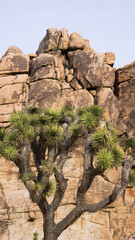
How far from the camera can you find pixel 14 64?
63.3 feet

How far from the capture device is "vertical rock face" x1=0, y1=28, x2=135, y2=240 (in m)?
16.8

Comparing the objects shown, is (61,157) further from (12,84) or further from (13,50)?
(13,50)

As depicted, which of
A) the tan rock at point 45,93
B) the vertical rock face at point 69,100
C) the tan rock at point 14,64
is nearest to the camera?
the vertical rock face at point 69,100

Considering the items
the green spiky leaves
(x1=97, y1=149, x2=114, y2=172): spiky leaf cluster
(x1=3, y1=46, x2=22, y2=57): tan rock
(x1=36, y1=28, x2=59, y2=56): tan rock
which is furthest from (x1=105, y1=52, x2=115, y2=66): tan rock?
the green spiky leaves

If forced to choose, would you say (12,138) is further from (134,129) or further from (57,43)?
(57,43)

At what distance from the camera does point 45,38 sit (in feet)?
69.1

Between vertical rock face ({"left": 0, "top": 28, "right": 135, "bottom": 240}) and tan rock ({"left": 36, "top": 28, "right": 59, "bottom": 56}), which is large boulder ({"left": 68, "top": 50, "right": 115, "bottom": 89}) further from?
tan rock ({"left": 36, "top": 28, "right": 59, "bottom": 56})

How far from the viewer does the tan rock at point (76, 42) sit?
20.1 metres

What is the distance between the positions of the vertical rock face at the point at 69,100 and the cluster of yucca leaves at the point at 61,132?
500 centimetres

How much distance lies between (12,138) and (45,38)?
1122 cm

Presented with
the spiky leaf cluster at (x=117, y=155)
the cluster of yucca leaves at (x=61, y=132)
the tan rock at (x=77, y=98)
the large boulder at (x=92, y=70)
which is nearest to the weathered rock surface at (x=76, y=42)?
the large boulder at (x=92, y=70)

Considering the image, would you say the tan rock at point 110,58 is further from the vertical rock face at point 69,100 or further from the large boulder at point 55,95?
the large boulder at point 55,95

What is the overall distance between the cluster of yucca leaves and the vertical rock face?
16.4 feet

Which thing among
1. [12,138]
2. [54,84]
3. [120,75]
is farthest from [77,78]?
[12,138]
